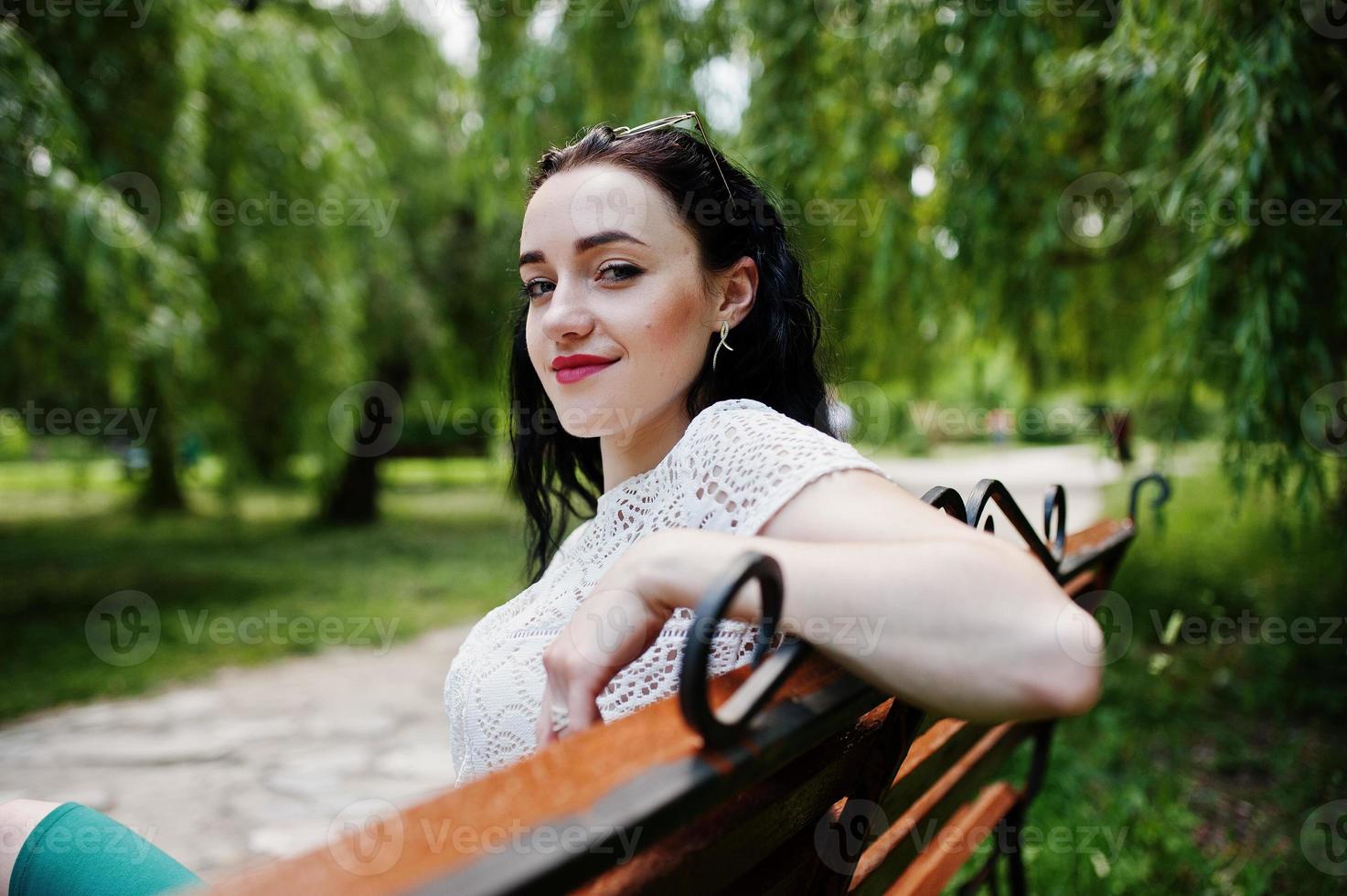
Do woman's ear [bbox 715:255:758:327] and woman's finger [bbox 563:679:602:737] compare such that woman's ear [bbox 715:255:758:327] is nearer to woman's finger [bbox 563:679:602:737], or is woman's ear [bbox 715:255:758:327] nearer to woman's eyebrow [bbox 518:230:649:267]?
woman's eyebrow [bbox 518:230:649:267]

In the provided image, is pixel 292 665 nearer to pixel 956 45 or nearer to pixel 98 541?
pixel 956 45

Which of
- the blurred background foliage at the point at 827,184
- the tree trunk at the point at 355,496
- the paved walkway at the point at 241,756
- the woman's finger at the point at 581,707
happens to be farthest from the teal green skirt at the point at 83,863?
the tree trunk at the point at 355,496

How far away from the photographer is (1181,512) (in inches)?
392

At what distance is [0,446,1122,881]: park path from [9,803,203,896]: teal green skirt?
6.38 ft

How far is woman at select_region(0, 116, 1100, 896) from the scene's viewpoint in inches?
27.4

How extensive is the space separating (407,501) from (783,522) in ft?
50.7

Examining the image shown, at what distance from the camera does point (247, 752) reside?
3945mm

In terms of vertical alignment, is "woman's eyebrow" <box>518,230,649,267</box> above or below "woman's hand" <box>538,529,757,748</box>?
above

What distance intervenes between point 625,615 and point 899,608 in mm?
266

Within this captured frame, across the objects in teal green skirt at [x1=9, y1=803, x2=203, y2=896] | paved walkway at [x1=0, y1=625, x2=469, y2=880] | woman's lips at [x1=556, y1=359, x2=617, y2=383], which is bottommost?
paved walkway at [x1=0, y1=625, x2=469, y2=880]

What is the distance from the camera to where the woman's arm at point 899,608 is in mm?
676

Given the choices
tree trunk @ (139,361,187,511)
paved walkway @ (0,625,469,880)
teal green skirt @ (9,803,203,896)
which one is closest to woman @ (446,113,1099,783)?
teal green skirt @ (9,803,203,896)

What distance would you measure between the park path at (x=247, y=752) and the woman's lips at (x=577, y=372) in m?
2.53

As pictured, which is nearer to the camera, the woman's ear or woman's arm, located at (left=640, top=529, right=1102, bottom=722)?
woman's arm, located at (left=640, top=529, right=1102, bottom=722)
